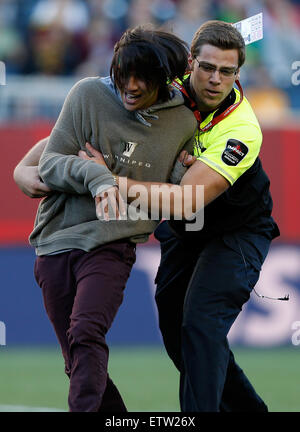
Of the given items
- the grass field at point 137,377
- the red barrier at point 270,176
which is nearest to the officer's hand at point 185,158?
the grass field at point 137,377

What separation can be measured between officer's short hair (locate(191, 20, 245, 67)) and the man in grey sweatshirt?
0.35 meters

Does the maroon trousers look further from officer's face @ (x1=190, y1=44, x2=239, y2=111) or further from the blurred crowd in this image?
the blurred crowd

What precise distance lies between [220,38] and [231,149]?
1.89ft

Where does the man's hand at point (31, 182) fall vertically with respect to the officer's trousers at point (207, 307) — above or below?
above

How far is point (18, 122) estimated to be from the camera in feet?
31.4

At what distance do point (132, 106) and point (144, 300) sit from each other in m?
5.26

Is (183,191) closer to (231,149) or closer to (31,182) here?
(231,149)

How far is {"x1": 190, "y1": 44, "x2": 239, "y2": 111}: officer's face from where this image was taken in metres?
4.73

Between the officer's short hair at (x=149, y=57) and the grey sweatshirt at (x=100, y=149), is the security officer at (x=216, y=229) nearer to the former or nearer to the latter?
the grey sweatshirt at (x=100, y=149)

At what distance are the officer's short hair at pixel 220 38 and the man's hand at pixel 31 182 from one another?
106cm

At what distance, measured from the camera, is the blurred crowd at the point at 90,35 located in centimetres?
1118

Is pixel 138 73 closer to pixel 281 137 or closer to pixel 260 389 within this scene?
pixel 260 389

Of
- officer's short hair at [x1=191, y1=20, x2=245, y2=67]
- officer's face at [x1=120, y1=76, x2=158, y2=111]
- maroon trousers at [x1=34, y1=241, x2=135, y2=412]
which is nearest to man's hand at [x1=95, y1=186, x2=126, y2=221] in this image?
maroon trousers at [x1=34, y1=241, x2=135, y2=412]
